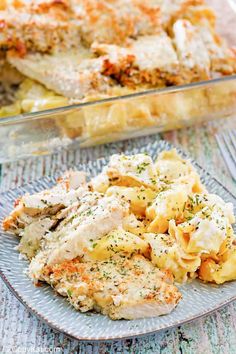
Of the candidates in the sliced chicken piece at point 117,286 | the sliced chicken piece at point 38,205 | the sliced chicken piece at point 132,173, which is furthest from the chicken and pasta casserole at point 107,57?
the sliced chicken piece at point 117,286

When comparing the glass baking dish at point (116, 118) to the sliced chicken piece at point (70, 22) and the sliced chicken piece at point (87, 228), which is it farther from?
the sliced chicken piece at point (87, 228)

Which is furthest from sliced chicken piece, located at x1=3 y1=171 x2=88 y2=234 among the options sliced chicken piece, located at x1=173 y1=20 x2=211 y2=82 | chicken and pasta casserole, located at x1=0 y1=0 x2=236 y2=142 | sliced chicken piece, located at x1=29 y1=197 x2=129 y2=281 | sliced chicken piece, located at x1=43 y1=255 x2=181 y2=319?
sliced chicken piece, located at x1=173 y1=20 x2=211 y2=82

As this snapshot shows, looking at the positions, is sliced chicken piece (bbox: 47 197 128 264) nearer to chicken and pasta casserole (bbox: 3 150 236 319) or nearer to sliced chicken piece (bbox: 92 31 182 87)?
chicken and pasta casserole (bbox: 3 150 236 319)

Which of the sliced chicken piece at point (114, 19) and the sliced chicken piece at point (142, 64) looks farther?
the sliced chicken piece at point (114, 19)

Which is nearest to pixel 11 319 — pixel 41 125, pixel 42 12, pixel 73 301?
pixel 73 301

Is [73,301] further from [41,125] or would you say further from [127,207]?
[41,125]

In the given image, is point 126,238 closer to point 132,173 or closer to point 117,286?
point 117,286
